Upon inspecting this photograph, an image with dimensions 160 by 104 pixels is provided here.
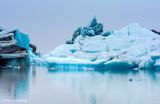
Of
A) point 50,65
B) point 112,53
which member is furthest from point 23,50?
point 112,53

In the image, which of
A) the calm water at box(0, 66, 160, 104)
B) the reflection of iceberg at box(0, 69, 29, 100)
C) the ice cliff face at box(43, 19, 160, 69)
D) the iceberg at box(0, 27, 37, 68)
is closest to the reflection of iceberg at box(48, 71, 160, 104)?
the calm water at box(0, 66, 160, 104)

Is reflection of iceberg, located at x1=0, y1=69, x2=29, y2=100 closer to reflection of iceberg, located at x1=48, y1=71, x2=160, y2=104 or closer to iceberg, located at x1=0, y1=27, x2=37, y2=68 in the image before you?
reflection of iceberg, located at x1=48, y1=71, x2=160, y2=104

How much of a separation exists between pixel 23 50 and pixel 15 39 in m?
1.40

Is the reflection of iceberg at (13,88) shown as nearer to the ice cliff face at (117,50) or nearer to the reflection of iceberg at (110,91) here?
the reflection of iceberg at (110,91)

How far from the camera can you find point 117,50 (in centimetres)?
1962

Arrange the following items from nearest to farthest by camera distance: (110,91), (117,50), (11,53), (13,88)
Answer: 1. (13,88)
2. (110,91)
3. (11,53)
4. (117,50)

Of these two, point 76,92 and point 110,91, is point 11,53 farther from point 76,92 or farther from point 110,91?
point 110,91

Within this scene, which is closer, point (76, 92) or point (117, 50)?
point (76, 92)

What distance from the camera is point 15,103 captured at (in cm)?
314

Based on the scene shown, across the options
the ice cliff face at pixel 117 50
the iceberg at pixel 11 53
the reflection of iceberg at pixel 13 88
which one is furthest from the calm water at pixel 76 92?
the ice cliff face at pixel 117 50

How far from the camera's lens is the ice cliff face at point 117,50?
16922 mm

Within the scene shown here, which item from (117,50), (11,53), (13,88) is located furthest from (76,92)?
(117,50)

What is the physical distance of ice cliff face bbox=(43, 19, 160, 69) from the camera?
666 inches

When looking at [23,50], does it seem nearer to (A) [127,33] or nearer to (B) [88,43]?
(B) [88,43]
